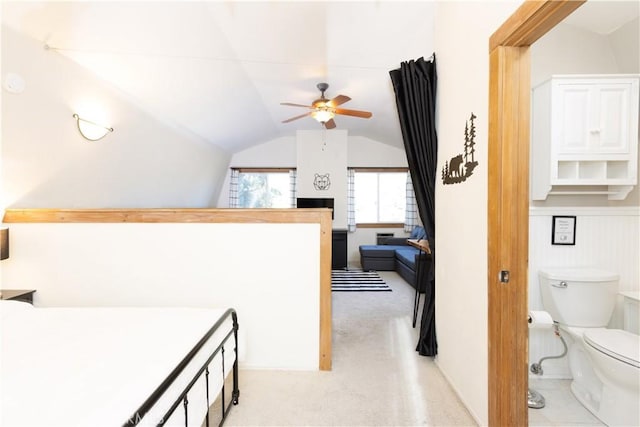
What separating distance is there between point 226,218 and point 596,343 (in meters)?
2.41

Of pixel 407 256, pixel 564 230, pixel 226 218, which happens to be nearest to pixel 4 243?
pixel 226 218

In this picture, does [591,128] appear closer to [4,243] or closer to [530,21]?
[530,21]

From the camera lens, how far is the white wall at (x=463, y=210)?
159 cm

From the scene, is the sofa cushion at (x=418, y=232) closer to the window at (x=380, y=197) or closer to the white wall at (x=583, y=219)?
the window at (x=380, y=197)

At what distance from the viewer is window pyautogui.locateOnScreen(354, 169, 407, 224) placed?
21.8ft

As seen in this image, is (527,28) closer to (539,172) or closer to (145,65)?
(539,172)

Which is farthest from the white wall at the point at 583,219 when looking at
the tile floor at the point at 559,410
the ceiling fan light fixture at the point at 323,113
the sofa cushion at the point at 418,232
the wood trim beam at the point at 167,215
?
the sofa cushion at the point at 418,232

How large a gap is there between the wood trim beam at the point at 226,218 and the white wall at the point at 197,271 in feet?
0.14

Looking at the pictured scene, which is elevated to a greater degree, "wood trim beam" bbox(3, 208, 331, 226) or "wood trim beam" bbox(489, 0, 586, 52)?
"wood trim beam" bbox(489, 0, 586, 52)

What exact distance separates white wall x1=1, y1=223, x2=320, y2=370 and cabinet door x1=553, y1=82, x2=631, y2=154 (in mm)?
1880

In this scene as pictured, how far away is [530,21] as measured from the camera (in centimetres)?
122

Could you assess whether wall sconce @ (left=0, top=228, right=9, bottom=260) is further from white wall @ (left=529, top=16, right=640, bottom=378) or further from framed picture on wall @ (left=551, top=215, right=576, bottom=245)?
framed picture on wall @ (left=551, top=215, right=576, bottom=245)

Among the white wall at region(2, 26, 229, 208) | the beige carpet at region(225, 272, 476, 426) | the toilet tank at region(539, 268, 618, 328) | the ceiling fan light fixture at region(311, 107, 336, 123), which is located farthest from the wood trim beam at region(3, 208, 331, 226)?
the ceiling fan light fixture at region(311, 107, 336, 123)

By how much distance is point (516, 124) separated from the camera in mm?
1393
